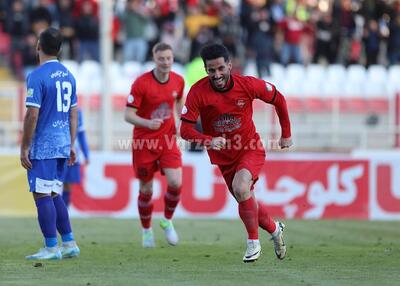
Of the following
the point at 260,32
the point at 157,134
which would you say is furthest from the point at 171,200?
the point at 260,32

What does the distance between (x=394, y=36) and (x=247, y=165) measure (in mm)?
16089

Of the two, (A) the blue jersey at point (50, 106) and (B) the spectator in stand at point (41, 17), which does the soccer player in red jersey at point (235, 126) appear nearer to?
(A) the blue jersey at point (50, 106)

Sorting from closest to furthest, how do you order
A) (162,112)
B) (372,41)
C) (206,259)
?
1. (206,259)
2. (162,112)
3. (372,41)

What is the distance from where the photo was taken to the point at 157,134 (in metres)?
12.7

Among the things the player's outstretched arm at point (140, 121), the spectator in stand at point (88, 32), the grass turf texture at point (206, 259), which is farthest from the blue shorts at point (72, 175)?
the spectator in stand at point (88, 32)

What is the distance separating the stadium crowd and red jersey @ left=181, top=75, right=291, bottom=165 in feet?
44.2

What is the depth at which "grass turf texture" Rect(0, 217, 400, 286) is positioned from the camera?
352 inches

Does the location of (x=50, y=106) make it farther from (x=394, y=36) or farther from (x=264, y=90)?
(x=394, y=36)

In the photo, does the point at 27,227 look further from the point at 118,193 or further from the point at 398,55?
the point at 398,55

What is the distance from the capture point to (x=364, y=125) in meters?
23.3

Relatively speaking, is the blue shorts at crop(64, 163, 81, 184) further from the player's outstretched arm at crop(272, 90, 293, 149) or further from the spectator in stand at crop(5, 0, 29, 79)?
the spectator in stand at crop(5, 0, 29, 79)

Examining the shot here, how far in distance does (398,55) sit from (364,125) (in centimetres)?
322

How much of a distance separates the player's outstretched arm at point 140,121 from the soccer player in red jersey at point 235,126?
1807 millimetres

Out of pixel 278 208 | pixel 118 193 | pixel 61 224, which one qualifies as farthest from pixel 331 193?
pixel 61 224
